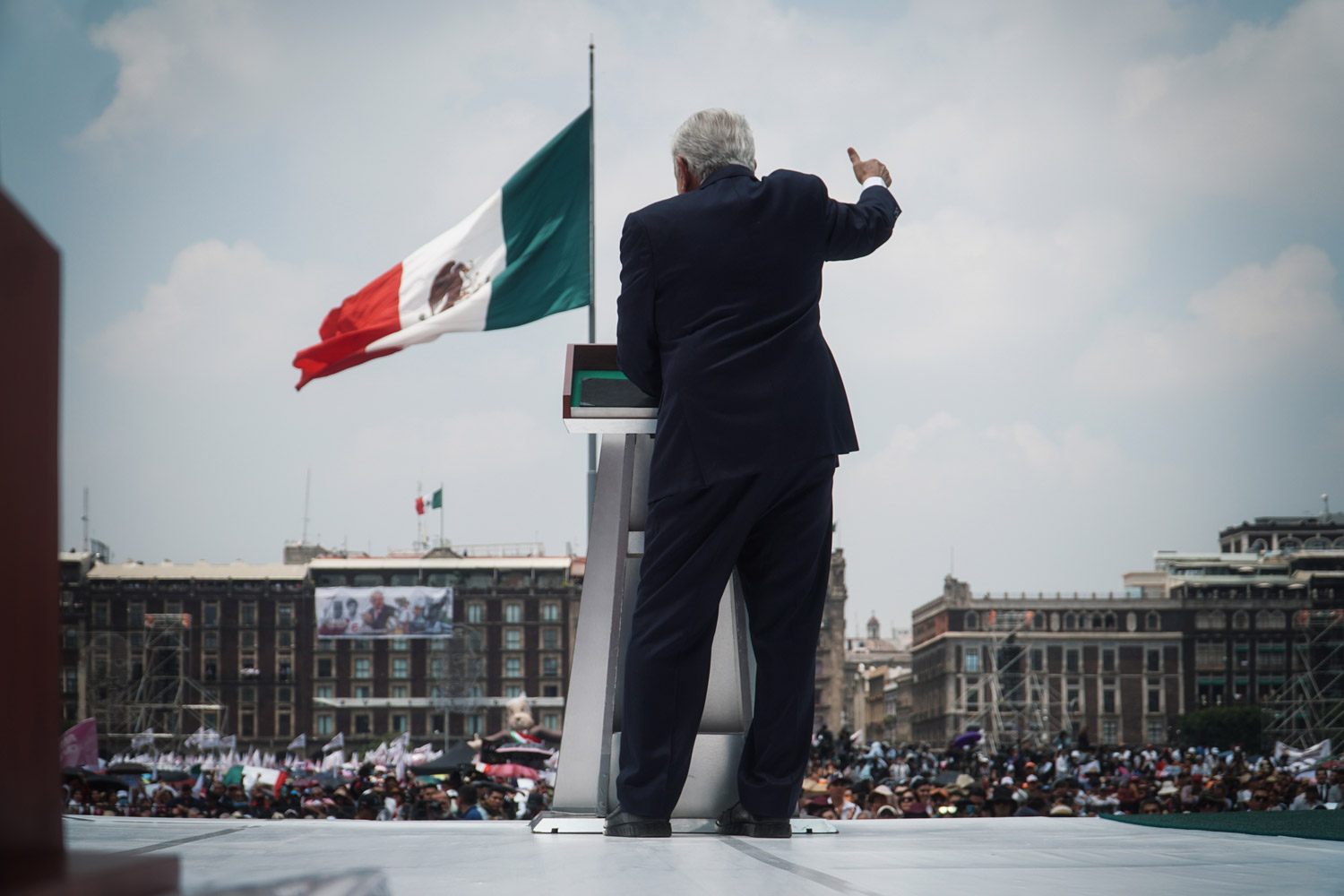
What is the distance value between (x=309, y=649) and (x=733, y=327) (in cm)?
7775

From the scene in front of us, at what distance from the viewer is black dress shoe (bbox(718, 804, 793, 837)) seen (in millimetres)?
2113

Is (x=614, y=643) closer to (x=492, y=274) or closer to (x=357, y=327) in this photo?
(x=357, y=327)

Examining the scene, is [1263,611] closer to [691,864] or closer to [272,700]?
[272,700]

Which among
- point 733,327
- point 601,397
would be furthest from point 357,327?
point 733,327

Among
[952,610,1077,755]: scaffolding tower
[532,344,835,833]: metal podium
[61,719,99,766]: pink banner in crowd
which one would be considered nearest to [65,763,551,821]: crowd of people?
[61,719,99,766]: pink banner in crowd

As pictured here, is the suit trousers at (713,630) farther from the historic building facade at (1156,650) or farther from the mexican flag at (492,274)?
the historic building facade at (1156,650)

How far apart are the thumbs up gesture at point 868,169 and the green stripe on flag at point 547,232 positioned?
27.4ft

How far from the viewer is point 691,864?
1.48 m

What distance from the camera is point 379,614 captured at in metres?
74.8

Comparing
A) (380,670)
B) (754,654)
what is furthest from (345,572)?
(754,654)

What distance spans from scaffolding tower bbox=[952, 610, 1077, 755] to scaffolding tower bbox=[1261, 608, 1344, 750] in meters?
13.3

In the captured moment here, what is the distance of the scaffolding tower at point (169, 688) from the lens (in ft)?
237

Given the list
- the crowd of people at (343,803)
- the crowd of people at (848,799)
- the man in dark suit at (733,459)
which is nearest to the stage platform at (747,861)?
the man in dark suit at (733,459)

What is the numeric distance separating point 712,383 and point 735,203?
0.33 meters
